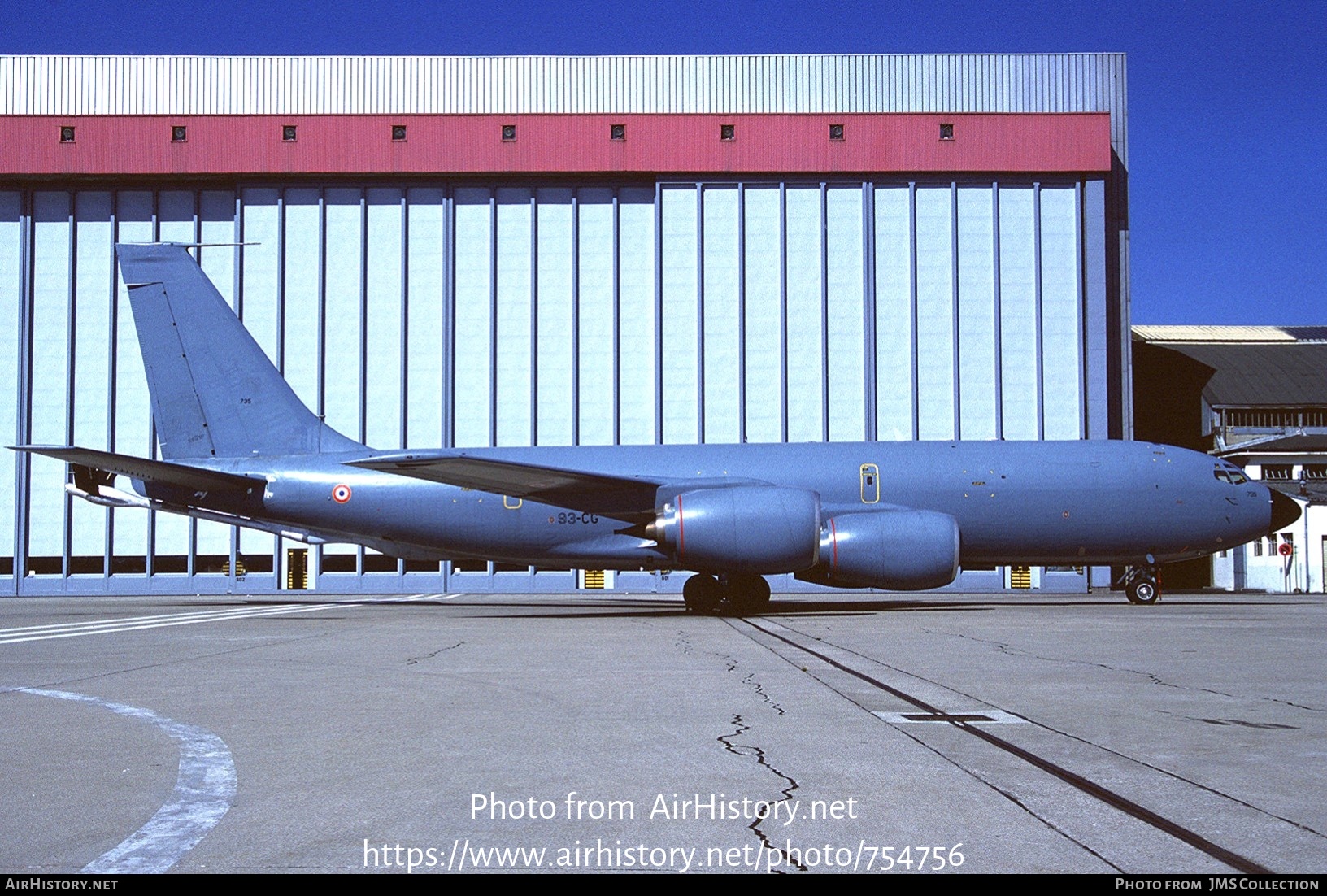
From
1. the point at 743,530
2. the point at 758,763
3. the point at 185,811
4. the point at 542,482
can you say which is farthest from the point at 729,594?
the point at 185,811

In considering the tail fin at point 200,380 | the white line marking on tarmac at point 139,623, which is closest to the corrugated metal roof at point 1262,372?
the white line marking on tarmac at point 139,623

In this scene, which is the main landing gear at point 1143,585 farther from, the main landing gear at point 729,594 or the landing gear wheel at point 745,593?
the landing gear wheel at point 745,593

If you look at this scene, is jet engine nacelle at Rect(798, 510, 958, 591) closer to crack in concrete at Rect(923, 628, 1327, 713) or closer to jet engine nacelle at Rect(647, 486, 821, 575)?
jet engine nacelle at Rect(647, 486, 821, 575)

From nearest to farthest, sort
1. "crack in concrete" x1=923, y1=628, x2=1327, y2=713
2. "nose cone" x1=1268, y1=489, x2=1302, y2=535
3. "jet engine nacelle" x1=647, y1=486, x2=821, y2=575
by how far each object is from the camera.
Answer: "crack in concrete" x1=923, y1=628, x2=1327, y2=713
"jet engine nacelle" x1=647, y1=486, x2=821, y2=575
"nose cone" x1=1268, y1=489, x2=1302, y2=535

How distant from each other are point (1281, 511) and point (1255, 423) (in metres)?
27.0

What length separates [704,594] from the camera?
26266mm

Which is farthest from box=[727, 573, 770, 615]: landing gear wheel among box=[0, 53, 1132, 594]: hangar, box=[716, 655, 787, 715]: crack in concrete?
box=[0, 53, 1132, 594]: hangar

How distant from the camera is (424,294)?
44094 mm

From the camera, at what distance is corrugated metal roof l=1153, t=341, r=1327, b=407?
5197 centimetres

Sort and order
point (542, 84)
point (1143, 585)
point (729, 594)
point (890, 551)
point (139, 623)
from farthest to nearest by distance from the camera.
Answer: point (542, 84) < point (1143, 585) < point (729, 594) < point (890, 551) < point (139, 623)

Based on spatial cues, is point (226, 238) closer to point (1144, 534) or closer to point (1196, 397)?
point (1144, 534)

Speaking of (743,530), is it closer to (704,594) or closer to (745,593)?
(745,593)

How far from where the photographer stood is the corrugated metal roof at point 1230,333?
207 ft
